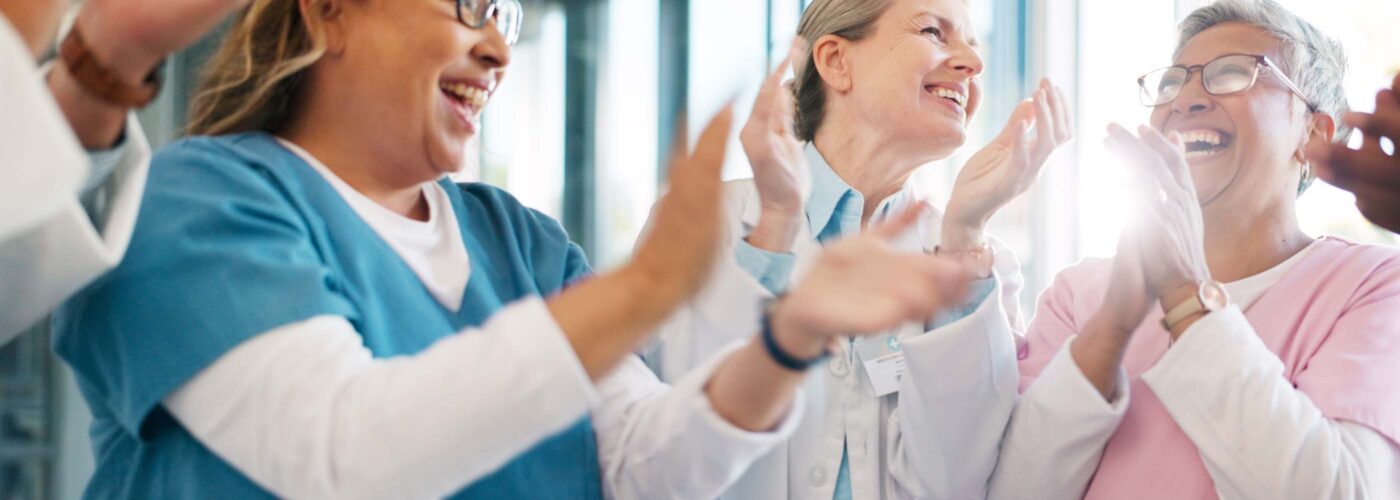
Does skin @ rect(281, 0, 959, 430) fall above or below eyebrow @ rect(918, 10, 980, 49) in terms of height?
above

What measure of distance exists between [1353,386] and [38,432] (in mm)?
3147

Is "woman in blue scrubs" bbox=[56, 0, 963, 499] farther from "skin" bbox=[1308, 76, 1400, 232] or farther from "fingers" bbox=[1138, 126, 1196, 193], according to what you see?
"fingers" bbox=[1138, 126, 1196, 193]

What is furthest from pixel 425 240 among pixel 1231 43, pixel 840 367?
pixel 1231 43

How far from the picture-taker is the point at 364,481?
1007mm

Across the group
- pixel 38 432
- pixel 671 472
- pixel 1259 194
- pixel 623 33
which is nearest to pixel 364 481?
pixel 671 472

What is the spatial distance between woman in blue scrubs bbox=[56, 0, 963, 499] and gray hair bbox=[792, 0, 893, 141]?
0.87m

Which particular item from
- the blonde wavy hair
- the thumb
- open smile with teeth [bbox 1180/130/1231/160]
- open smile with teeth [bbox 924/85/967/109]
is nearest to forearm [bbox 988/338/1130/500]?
the thumb

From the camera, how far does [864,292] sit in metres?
0.98

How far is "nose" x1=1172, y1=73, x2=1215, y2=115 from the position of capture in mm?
1983

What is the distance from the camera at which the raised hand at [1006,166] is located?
184 centimetres

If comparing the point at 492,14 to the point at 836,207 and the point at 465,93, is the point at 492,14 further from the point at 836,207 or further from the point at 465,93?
the point at 836,207

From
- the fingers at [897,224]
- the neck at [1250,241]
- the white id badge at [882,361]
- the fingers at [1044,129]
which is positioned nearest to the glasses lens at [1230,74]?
the neck at [1250,241]

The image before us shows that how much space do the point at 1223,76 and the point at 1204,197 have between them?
8.4 inches

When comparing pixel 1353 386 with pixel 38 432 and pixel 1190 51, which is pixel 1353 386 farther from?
pixel 38 432
